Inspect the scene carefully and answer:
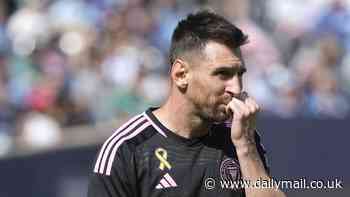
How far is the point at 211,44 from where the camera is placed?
5.40 meters

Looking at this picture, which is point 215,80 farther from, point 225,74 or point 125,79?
point 125,79

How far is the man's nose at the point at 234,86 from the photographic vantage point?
5.32m

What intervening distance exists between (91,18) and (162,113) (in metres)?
8.31

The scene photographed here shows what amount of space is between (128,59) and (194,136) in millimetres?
7172

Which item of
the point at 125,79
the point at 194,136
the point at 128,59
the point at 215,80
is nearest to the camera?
the point at 215,80

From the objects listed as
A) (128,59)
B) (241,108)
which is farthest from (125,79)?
(241,108)

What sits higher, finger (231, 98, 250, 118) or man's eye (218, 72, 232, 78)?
man's eye (218, 72, 232, 78)

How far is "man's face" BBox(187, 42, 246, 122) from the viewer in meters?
5.34

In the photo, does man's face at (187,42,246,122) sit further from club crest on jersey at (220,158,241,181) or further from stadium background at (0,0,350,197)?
stadium background at (0,0,350,197)

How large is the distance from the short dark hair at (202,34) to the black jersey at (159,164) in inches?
14.8

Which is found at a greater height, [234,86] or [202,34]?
[202,34]

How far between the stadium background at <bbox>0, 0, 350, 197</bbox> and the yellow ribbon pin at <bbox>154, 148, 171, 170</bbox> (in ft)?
14.4

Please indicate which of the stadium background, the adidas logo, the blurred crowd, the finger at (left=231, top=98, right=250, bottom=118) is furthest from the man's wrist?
the blurred crowd

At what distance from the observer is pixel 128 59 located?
12.6m
